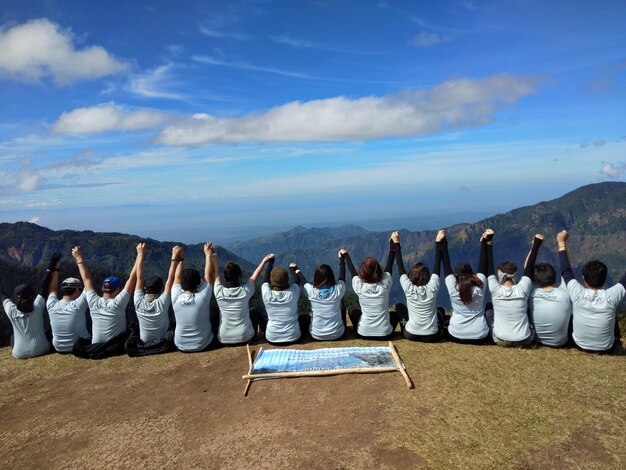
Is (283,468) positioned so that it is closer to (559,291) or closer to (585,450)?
(585,450)

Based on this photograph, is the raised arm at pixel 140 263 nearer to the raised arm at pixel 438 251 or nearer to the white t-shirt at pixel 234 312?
the white t-shirt at pixel 234 312

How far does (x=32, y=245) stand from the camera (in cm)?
19512

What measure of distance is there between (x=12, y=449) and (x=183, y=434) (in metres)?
2.53

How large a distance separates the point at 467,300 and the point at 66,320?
29.5ft

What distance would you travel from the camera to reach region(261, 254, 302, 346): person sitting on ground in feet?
32.1

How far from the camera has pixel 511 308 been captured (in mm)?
8891

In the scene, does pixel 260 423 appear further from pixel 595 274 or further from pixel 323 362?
pixel 595 274

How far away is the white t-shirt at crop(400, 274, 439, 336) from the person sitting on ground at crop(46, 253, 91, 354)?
24.1ft

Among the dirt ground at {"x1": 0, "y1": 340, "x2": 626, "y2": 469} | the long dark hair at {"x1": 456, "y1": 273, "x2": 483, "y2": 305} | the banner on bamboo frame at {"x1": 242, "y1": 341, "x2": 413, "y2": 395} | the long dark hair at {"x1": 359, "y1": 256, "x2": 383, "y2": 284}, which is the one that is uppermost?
the long dark hair at {"x1": 359, "y1": 256, "x2": 383, "y2": 284}

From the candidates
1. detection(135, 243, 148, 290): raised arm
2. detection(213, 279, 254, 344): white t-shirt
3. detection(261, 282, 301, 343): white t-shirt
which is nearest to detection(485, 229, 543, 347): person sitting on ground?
detection(261, 282, 301, 343): white t-shirt

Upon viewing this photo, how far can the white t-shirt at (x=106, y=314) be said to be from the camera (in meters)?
9.65

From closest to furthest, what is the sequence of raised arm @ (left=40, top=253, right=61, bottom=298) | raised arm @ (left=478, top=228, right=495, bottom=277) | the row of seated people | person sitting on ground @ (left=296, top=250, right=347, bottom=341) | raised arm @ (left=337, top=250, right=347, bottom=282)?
the row of seated people
raised arm @ (left=478, top=228, right=495, bottom=277)
person sitting on ground @ (left=296, top=250, right=347, bottom=341)
raised arm @ (left=40, top=253, right=61, bottom=298)
raised arm @ (left=337, top=250, right=347, bottom=282)

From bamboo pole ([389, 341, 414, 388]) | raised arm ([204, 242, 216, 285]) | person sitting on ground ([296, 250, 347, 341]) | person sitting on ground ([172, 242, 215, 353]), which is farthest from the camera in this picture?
raised arm ([204, 242, 216, 285])

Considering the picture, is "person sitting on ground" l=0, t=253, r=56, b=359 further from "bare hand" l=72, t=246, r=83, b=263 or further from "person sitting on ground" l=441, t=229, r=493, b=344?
"person sitting on ground" l=441, t=229, r=493, b=344
